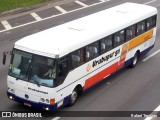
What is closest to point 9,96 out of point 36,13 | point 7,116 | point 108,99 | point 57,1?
point 7,116

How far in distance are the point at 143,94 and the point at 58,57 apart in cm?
493

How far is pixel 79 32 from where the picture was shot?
1661cm

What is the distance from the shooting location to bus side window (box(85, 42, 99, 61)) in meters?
16.5

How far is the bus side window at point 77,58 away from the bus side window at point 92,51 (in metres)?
0.37

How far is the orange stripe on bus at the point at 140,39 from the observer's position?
66.6ft

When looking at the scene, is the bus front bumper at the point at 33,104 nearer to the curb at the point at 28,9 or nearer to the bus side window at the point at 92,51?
the bus side window at the point at 92,51

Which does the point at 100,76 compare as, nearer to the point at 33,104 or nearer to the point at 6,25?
the point at 33,104

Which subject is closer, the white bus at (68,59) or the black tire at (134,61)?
the white bus at (68,59)

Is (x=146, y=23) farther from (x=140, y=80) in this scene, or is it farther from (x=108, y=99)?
(x=108, y=99)

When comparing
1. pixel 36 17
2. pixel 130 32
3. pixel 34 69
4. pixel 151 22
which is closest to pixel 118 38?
pixel 130 32

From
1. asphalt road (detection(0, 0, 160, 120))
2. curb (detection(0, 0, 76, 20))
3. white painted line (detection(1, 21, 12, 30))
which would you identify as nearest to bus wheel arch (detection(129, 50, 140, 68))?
asphalt road (detection(0, 0, 160, 120))

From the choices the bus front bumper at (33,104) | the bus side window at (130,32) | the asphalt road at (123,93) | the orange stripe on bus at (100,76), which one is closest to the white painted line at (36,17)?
the asphalt road at (123,93)

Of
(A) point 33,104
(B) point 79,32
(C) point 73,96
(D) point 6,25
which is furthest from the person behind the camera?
(D) point 6,25

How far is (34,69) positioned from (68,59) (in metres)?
1.34
